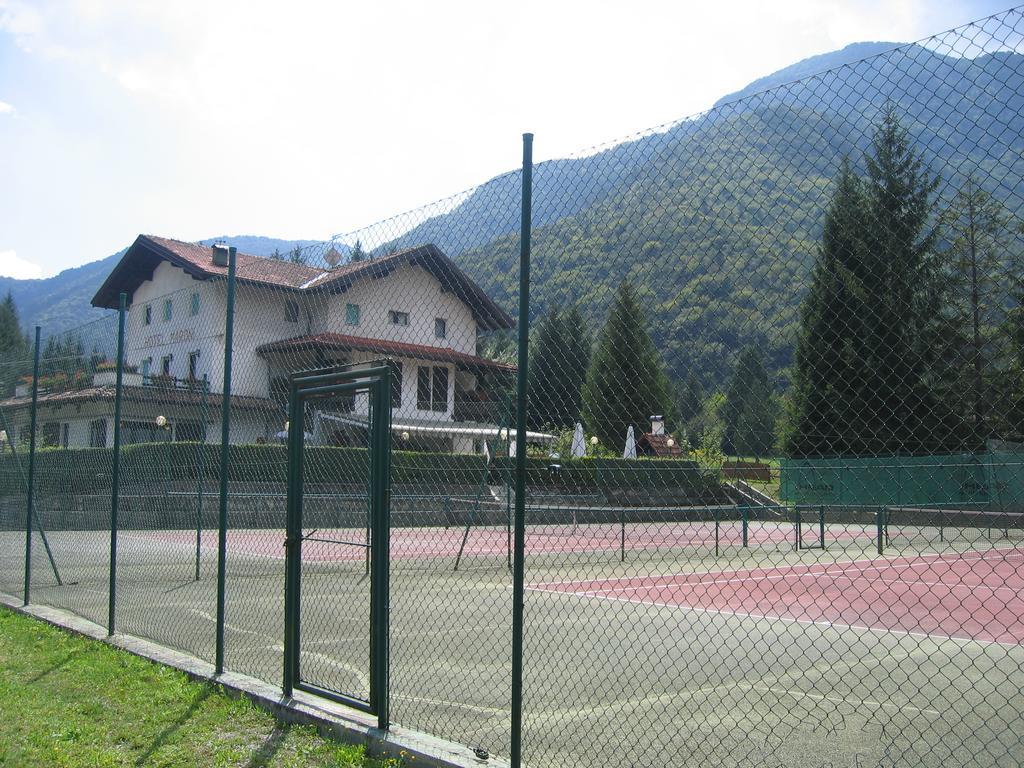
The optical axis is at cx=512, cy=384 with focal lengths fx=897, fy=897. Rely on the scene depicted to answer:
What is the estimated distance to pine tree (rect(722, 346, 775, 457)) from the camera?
9.71ft

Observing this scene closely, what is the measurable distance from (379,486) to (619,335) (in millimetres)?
1606

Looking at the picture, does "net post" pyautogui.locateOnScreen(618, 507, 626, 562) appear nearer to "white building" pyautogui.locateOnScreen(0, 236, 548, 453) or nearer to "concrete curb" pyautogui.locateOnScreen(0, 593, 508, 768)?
"white building" pyautogui.locateOnScreen(0, 236, 548, 453)

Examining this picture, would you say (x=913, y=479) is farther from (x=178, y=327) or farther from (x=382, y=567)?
(x=178, y=327)

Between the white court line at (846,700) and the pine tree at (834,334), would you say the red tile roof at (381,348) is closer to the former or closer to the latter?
the white court line at (846,700)

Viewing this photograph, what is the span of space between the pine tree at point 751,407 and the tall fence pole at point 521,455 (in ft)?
3.30

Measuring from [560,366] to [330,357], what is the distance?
2.93 meters

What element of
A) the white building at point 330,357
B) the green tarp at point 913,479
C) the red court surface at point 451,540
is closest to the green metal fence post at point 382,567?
the white building at point 330,357

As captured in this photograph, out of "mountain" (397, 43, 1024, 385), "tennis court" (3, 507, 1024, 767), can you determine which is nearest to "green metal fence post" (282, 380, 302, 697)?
"tennis court" (3, 507, 1024, 767)

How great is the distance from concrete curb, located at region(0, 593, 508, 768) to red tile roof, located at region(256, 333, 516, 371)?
2210 mm

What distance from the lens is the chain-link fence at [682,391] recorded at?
9.14 feet

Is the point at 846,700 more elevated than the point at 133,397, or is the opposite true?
the point at 133,397

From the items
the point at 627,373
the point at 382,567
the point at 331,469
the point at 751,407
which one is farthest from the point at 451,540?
the point at 751,407

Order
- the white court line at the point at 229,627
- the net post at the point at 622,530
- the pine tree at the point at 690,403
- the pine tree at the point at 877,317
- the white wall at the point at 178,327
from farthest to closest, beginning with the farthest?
1. the net post at the point at 622,530
2. the white wall at the point at 178,327
3. the white court line at the point at 229,627
4. the pine tree at the point at 690,403
5. the pine tree at the point at 877,317

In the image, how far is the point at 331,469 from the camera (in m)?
8.02
